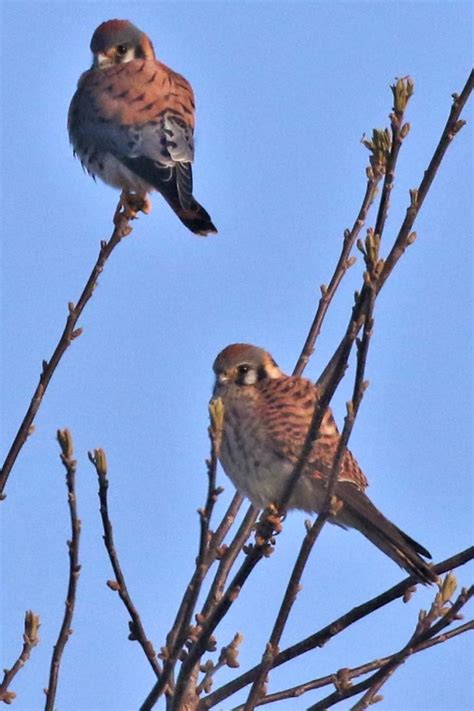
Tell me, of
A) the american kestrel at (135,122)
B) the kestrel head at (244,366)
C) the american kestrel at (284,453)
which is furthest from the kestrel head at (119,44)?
the american kestrel at (284,453)

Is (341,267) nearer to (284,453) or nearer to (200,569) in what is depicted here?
(284,453)

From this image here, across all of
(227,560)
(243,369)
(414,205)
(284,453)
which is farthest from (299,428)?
(414,205)

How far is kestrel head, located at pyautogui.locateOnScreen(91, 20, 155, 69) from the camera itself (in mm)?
5586

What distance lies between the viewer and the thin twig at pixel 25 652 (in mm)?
2729

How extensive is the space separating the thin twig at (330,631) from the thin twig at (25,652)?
41 cm

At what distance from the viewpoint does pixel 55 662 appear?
267 cm

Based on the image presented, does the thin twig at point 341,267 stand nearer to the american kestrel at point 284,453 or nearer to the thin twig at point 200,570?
the american kestrel at point 284,453

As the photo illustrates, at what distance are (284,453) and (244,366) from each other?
493 millimetres

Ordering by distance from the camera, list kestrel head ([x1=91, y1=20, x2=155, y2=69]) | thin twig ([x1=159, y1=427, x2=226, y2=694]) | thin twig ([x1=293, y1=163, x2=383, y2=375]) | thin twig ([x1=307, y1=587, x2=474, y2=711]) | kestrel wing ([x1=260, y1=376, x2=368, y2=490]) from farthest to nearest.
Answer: kestrel head ([x1=91, y1=20, x2=155, y2=69]) < kestrel wing ([x1=260, y1=376, x2=368, y2=490]) < thin twig ([x1=293, y1=163, x2=383, y2=375]) < thin twig ([x1=307, y1=587, x2=474, y2=711]) < thin twig ([x1=159, y1=427, x2=226, y2=694])

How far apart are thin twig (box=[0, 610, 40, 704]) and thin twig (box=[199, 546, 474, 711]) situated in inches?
16.0

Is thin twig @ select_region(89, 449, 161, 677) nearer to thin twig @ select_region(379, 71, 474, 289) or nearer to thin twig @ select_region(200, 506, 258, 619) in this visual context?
thin twig @ select_region(200, 506, 258, 619)

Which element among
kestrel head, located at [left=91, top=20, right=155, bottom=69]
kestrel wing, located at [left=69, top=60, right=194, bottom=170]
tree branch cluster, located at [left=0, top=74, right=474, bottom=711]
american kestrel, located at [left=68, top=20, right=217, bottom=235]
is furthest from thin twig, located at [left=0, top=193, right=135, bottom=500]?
kestrel head, located at [left=91, top=20, right=155, bottom=69]

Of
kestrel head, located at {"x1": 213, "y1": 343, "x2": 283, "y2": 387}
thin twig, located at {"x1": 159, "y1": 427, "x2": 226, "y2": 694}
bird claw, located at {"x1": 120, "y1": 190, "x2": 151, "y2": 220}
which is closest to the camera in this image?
thin twig, located at {"x1": 159, "y1": 427, "x2": 226, "y2": 694}

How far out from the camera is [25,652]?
2.84m
